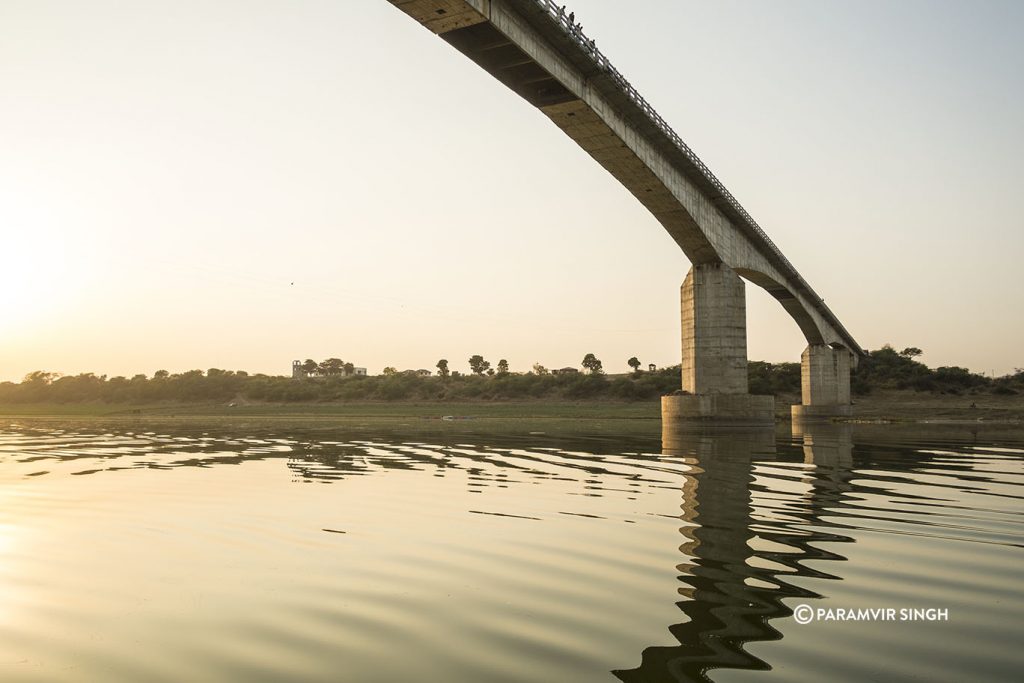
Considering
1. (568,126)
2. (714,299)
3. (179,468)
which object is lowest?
(179,468)

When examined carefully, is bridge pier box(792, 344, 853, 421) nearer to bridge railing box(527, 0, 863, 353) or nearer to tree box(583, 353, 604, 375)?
bridge railing box(527, 0, 863, 353)

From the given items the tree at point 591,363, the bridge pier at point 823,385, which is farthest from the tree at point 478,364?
the bridge pier at point 823,385

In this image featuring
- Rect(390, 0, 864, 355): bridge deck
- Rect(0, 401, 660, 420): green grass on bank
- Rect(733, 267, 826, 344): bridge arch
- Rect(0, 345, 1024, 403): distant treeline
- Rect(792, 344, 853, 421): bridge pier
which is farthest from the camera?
Rect(0, 345, 1024, 403): distant treeline

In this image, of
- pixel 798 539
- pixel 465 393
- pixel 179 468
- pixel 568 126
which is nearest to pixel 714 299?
pixel 568 126

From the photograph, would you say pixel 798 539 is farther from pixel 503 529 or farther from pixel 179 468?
pixel 179 468

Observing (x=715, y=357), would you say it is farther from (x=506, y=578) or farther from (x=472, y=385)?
(x=472, y=385)

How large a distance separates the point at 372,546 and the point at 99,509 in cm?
572

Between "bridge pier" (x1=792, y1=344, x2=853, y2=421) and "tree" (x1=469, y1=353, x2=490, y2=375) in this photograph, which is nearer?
"bridge pier" (x1=792, y1=344, x2=853, y2=421)

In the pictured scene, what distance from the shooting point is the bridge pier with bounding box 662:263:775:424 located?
128 ft

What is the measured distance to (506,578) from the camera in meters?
6.91

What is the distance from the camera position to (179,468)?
1806 centimetres

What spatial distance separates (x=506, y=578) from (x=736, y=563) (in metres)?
2.43

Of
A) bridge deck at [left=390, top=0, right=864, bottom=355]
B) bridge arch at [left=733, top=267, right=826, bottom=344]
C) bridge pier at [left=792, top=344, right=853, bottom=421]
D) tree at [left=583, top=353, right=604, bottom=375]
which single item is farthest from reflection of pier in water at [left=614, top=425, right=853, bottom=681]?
tree at [left=583, top=353, right=604, bottom=375]

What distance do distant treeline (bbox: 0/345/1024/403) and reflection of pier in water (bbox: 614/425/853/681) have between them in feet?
263
